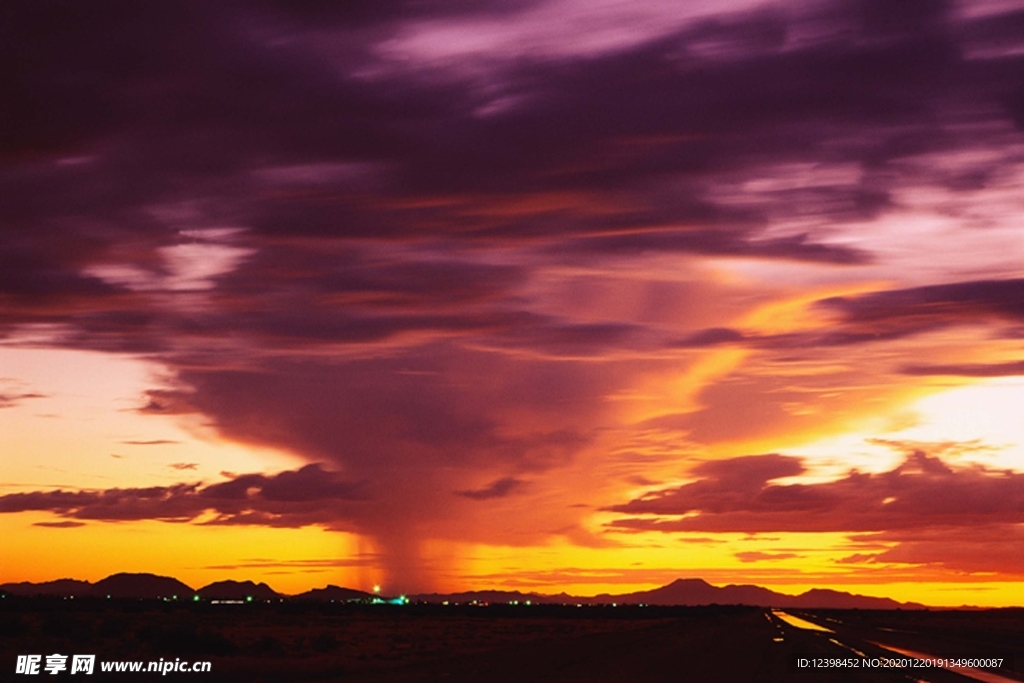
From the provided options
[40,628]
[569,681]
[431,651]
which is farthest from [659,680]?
[40,628]

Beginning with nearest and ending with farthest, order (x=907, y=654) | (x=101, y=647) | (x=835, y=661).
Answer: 1. (x=835, y=661)
2. (x=101, y=647)
3. (x=907, y=654)

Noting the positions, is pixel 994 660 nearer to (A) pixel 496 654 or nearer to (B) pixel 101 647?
(A) pixel 496 654

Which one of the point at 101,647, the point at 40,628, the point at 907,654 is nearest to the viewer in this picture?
the point at 101,647

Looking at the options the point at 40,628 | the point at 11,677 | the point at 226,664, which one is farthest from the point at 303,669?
the point at 40,628

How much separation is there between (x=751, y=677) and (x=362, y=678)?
42.7 feet

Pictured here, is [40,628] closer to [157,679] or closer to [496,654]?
[496,654]

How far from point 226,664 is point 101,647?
9.25 m

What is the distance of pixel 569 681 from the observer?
38.3 m

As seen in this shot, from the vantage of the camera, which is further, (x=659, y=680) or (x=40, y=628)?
(x=40, y=628)

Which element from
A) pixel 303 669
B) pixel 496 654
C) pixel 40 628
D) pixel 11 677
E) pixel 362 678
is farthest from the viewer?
pixel 40 628

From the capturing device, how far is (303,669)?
151 ft

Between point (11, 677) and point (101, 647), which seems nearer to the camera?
point (11, 677)

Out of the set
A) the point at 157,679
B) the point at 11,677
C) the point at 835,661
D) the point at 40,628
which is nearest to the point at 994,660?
the point at 835,661

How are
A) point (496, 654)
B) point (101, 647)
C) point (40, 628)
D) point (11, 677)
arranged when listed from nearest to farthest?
1. point (11, 677)
2. point (101, 647)
3. point (496, 654)
4. point (40, 628)
